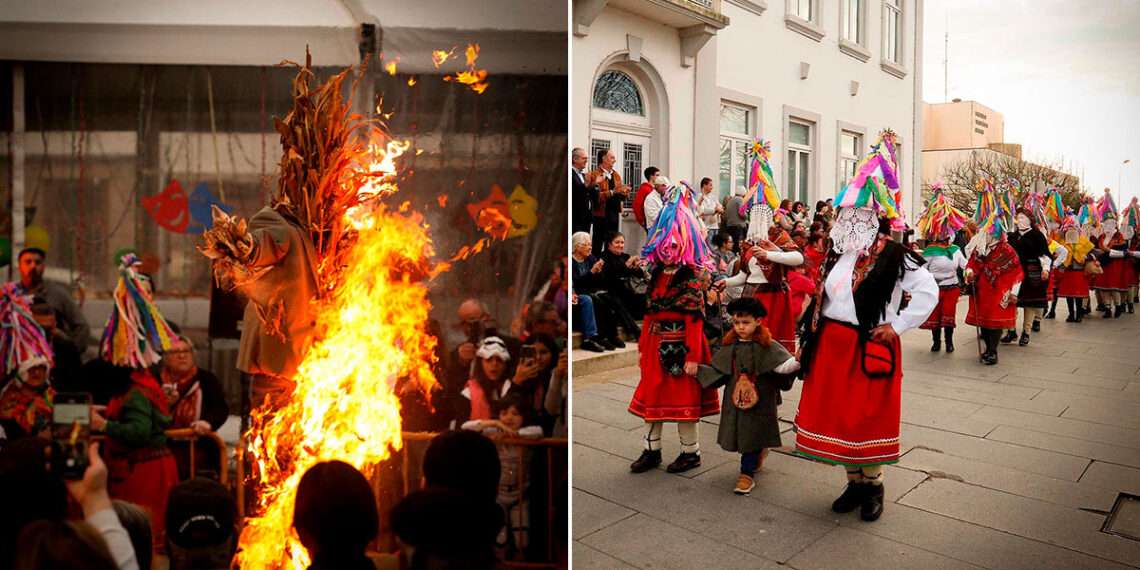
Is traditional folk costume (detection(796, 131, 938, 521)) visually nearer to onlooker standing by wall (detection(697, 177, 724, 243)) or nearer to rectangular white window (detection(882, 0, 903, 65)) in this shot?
onlooker standing by wall (detection(697, 177, 724, 243))

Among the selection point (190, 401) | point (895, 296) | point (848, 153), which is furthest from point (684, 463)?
point (848, 153)

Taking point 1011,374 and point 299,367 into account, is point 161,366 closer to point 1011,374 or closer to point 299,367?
point 299,367

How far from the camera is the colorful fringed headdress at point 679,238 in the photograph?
456cm

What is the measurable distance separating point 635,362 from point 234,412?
20.4 feet

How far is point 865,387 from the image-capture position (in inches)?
154

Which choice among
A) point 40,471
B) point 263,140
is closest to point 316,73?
point 263,140

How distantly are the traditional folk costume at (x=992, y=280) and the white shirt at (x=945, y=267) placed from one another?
0.14 meters

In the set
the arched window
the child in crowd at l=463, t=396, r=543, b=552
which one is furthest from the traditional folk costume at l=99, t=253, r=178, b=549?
the arched window

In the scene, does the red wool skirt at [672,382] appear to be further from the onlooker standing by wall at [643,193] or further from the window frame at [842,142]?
the window frame at [842,142]

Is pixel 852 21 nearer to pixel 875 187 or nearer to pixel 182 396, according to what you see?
pixel 875 187

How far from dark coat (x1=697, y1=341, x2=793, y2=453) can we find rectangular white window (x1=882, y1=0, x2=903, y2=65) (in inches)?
512

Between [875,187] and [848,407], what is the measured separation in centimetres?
109

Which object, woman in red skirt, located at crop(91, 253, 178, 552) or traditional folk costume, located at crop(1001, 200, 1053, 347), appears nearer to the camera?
woman in red skirt, located at crop(91, 253, 178, 552)

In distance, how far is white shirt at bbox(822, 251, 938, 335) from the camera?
390cm
